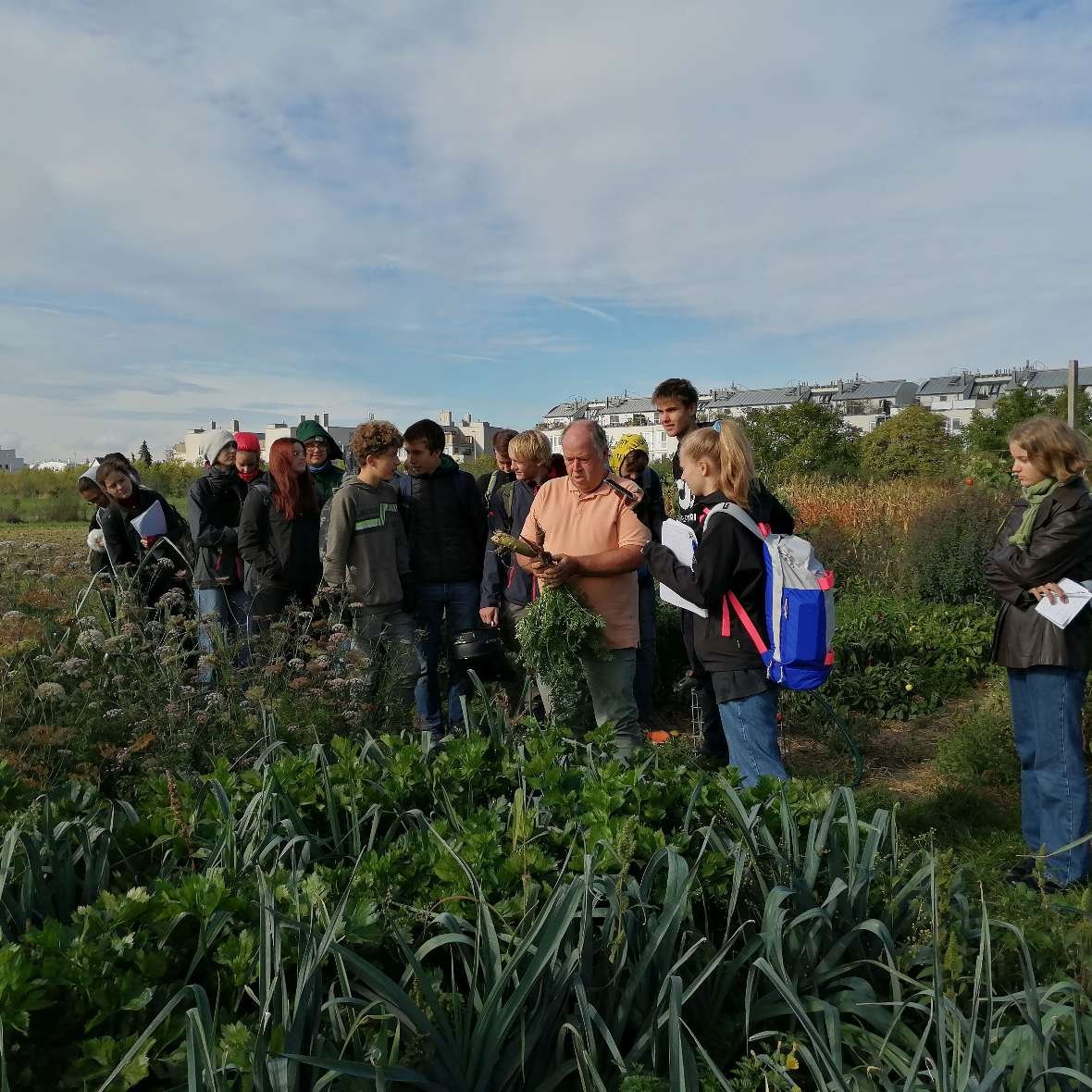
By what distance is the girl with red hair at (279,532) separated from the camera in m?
5.19

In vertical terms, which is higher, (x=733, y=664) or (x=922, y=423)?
(x=922, y=423)

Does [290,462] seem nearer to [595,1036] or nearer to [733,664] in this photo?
[733,664]

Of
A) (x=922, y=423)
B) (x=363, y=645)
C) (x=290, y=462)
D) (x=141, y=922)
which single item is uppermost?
(x=922, y=423)

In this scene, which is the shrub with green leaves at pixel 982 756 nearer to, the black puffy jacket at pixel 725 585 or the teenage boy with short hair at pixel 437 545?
the black puffy jacket at pixel 725 585

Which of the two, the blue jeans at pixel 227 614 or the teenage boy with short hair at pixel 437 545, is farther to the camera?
the teenage boy with short hair at pixel 437 545

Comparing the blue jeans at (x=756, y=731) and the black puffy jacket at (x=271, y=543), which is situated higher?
the black puffy jacket at (x=271, y=543)

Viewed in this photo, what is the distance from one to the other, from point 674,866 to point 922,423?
42.8 meters

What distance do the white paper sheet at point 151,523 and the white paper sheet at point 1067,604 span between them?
16.2ft

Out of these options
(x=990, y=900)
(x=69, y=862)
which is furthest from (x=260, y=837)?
(x=990, y=900)

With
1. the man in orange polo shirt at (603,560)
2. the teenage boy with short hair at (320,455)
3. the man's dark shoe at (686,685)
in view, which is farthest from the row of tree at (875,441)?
the man in orange polo shirt at (603,560)

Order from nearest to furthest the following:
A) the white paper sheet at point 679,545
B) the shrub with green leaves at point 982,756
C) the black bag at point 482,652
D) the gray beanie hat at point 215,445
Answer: the white paper sheet at point 679,545 → the black bag at point 482,652 → the shrub with green leaves at point 982,756 → the gray beanie hat at point 215,445

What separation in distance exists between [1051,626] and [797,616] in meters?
1.09

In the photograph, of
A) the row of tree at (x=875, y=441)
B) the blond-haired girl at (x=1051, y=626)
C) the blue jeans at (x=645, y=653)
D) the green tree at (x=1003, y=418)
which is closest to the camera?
the blond-haired girl at (x=1051, y=626)

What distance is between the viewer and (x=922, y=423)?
40844mm
